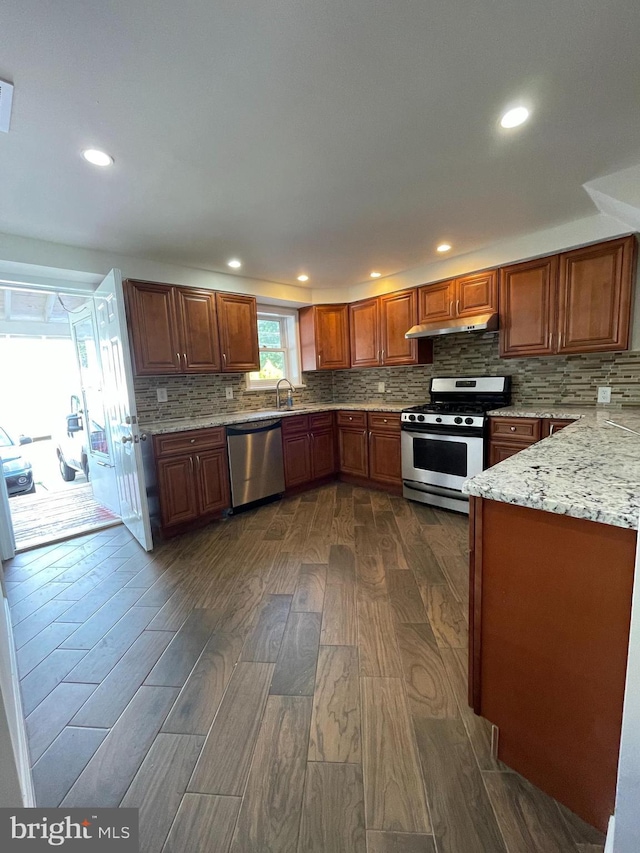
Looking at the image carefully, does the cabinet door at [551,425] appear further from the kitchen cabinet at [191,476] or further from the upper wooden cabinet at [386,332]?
the kitchen cabinet at [191,476]

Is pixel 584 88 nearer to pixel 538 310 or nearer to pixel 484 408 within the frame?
pixel 538 310

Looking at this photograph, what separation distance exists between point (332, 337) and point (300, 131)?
2.85 meters

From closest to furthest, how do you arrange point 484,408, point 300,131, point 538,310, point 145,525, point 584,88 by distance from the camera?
point 584,88, point 300,131, point 145,525, point 538,310, point 484,408

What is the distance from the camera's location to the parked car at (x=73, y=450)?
14.6 ft

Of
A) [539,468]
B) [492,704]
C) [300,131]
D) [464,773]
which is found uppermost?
[300,131]

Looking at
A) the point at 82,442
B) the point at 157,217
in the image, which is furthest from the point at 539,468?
the point at 82,442

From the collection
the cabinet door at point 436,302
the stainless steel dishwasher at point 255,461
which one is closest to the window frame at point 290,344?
the stainless steel dishwasher at point 255,461

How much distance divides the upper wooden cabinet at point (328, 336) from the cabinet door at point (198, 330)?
4.41ft

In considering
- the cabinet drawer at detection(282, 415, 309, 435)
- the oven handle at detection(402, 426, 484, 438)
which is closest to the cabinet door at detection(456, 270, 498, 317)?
the oven handle at detection(402, 426, 484, 438)

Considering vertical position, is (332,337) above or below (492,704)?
above

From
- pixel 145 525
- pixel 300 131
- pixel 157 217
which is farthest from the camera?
pixel 145 525

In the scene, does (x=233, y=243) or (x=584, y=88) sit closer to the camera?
(x=584, y=88)

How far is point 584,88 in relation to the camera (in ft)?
4.43

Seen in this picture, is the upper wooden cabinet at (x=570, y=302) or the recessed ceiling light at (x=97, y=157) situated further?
the upper wooden cabinet at (x=570, y=302)
